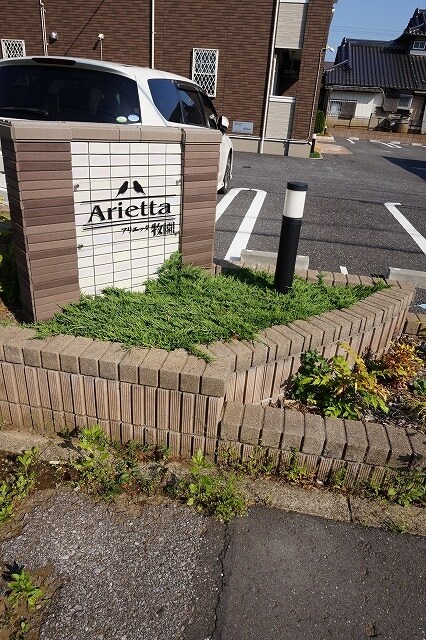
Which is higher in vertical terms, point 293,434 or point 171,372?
point 171,372

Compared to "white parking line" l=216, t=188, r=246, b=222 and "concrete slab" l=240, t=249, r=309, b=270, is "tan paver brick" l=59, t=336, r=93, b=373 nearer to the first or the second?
"concrete slab" l=240, t=249, r=309, b=270

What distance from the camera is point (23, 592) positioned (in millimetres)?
1741

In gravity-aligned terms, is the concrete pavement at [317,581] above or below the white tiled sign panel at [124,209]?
below

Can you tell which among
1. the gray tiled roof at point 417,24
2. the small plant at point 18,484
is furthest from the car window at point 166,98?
the gray tiled roof at point 417,24

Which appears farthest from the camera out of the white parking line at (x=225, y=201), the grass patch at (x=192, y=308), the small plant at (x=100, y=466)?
the white parking line at (x=225, y=201)

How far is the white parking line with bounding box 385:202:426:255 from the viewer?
21.3 feet

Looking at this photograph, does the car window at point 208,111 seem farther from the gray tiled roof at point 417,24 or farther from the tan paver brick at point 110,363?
the gray tiled roof at point 417,24

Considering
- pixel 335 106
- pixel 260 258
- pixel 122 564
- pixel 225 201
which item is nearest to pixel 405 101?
pixel 335 106

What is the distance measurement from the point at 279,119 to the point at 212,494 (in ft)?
52.8

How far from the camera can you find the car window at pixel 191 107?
16.5ft

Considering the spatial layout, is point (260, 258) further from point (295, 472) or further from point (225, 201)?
point (225, 201)

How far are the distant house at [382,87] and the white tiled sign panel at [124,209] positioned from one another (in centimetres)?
3576

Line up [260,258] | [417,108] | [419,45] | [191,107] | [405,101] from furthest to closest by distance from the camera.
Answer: [419,45], [417,108], [405,101], [191,107], [260,258]

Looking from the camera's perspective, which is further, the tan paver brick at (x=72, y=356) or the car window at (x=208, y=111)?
the car window at (x=208, y=111)
